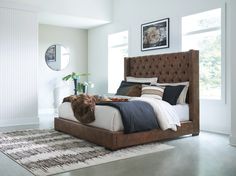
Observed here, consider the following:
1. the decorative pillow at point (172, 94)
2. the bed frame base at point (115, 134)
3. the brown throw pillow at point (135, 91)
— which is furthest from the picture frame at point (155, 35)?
the bed frame base at point (115, 134)

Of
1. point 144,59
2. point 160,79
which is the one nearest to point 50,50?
point 144,59

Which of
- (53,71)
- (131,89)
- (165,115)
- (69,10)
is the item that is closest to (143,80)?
(131,89)

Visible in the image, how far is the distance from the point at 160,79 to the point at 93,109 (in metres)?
2.02

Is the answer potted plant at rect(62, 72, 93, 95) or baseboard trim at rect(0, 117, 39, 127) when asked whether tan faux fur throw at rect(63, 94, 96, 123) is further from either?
potted plant at rect(62, 72, 93, 95)

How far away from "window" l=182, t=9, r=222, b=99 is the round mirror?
3.76m

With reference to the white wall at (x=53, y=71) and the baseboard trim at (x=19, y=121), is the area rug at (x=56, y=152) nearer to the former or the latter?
the baseboard trim at (x=19, y=121)

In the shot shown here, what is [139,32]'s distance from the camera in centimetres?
666

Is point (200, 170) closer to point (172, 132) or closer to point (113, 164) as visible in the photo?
point (113, 164)

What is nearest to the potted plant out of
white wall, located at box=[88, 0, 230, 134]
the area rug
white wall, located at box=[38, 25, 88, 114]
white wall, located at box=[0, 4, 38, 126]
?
white wall, located at box=[38, 25, 88, 114]

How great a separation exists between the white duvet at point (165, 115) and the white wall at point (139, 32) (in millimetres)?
997

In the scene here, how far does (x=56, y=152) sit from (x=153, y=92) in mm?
2125

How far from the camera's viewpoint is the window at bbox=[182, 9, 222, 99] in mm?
5109

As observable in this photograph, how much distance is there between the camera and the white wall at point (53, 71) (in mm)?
7797

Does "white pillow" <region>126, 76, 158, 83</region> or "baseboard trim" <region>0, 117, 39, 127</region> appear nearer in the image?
"white pillow" <region>126, 76, 158, 83</region>
